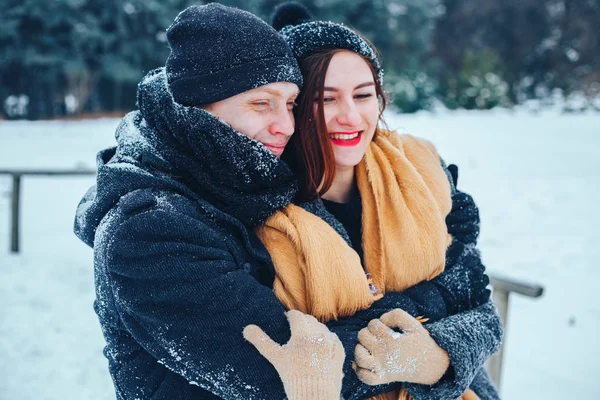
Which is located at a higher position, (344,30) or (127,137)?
(344,30)

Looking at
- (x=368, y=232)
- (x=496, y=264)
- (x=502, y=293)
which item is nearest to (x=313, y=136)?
(x=368, y=232)

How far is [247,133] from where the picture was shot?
1617mm

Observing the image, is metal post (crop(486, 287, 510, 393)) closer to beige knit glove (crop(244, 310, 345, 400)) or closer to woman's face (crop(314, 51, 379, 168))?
woman's face (crop(314, 51, 379, 168))

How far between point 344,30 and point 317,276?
893 mm

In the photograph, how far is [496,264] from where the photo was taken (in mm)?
5797

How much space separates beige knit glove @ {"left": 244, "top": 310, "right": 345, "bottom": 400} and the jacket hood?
398 millimetres

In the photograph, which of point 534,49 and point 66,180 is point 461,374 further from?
point 534,49

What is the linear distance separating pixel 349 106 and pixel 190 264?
86cm

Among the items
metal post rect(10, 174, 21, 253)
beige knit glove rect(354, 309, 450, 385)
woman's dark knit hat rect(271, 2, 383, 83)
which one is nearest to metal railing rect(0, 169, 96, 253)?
metal post rect(10, 174, 21, 253)

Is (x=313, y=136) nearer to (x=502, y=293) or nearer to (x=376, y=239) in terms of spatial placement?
(x=376, y=239)

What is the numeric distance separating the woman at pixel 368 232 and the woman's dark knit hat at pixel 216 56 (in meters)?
0.29

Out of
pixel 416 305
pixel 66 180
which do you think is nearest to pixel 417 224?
pixel 416 305

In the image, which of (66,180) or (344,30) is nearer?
(344,30)

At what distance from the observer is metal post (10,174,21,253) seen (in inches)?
209
